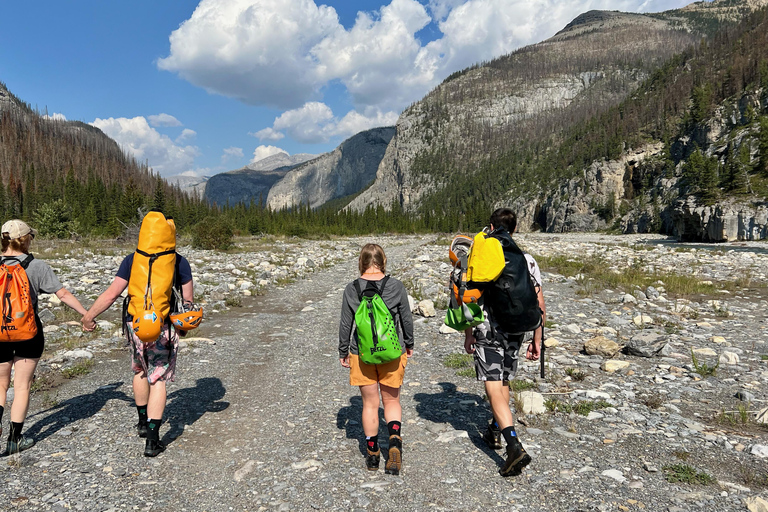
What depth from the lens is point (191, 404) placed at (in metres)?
6.15

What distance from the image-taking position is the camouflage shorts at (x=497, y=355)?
435 centimetres

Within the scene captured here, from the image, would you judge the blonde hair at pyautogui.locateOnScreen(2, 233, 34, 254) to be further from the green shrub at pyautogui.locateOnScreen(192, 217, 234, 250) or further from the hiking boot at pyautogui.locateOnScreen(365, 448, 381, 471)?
the green shrub at pyautogui.locateOnScreen(192, 217, 234, 250)

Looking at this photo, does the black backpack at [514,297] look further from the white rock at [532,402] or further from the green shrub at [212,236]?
the green shrub at [212,236]

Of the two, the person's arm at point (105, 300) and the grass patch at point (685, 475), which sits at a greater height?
the person's arm at point (105, 300)

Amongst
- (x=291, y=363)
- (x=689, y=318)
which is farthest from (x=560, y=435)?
(x=689, y=318)

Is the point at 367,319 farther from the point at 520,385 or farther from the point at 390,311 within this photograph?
the point at 520,385

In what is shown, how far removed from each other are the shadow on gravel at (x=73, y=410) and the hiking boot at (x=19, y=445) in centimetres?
20

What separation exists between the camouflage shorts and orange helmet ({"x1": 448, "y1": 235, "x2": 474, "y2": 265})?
3.01ft

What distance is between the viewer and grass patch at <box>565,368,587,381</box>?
6.61m

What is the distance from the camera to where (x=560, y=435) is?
486 cm

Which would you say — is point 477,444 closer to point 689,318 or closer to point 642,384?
point 642,384

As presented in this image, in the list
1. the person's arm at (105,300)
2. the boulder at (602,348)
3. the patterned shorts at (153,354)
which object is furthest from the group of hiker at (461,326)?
the boulder at (602,348)

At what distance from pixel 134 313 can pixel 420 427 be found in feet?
12.3

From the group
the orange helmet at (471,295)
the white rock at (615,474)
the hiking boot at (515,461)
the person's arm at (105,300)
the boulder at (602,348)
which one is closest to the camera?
the white rock at (615,474)
